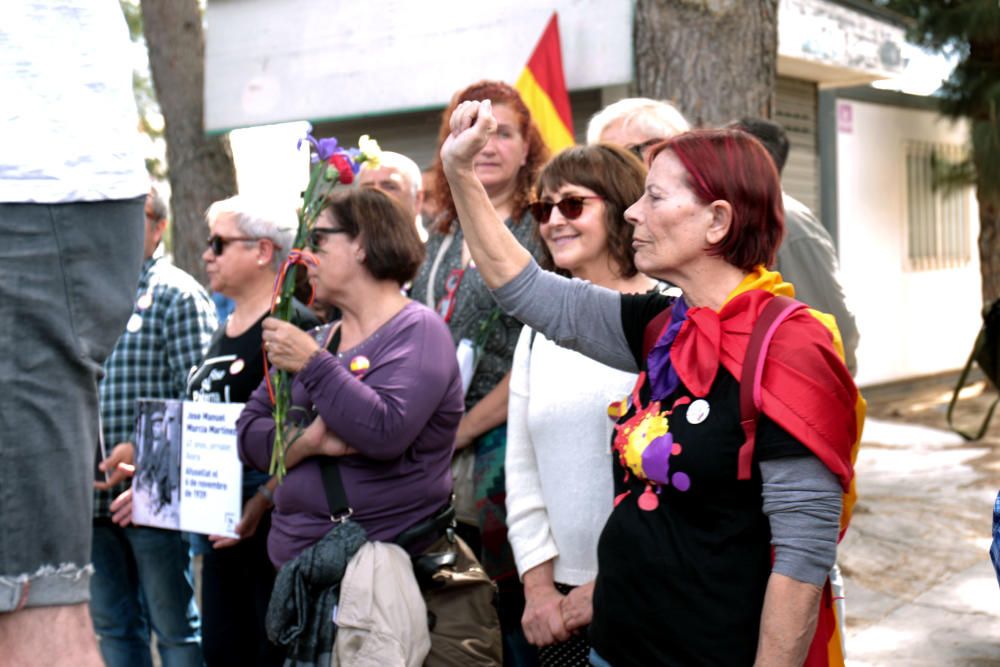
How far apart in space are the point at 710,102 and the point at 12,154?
4370 millimetres

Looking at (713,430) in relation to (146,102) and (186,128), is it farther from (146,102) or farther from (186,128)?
(146,102)

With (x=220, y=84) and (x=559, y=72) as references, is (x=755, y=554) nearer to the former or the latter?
(x=559, y=72)

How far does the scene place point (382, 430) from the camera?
350cm

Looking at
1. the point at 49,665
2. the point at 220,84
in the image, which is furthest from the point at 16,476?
the point at 220,84

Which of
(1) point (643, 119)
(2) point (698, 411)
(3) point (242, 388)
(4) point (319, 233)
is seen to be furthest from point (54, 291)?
(1) point (643, 119)

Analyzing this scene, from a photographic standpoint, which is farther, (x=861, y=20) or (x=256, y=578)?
(x=861, y=20)

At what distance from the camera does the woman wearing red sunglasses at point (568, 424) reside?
325 centimetres

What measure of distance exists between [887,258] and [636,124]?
36.6 ft

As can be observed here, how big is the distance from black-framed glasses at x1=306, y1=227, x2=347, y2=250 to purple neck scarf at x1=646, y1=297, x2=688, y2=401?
5.03 ft

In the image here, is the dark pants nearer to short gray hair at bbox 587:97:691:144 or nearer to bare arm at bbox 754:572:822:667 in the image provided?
short gray hair at bbox 587:97:691:144

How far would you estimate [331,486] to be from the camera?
361 cm

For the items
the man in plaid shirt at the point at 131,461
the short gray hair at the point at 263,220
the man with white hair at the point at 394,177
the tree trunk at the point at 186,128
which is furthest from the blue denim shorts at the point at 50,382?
the tree trunk at the point at 186,128

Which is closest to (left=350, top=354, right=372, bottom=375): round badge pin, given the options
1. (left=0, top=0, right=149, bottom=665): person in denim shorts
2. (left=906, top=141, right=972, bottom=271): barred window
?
(left=0, top=0, right=149, bottom=665): person in denim shorts

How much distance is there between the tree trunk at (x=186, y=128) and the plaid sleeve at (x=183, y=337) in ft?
17.3
